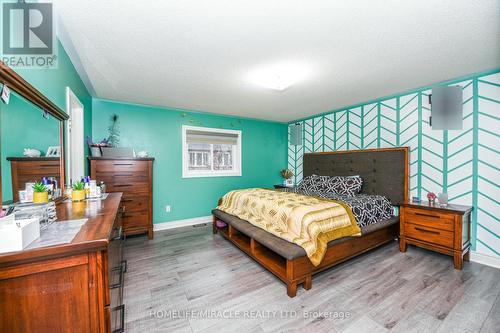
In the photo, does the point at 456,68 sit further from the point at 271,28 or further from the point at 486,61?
the point at 271,28

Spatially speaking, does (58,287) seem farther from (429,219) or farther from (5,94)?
(429,219)

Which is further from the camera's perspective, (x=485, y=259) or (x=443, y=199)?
(x=443, y=199)

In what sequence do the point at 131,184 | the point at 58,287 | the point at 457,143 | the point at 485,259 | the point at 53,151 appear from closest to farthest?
the point at 58,287 → the point at 53,151 → the point at 485,259 → the point at 457,143 → the point at 131,184

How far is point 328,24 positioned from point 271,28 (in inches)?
17.1

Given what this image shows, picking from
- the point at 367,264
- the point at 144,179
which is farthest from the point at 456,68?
the point at 144,179

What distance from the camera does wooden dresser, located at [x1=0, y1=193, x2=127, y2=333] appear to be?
2.49 feet

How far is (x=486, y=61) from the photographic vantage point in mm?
2156

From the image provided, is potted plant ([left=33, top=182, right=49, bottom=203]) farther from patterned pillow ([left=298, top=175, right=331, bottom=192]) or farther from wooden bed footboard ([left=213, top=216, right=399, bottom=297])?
patterned pillow ([left=298, top=175, right=331, bottom=192])

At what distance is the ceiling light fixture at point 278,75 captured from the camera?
7.50ft

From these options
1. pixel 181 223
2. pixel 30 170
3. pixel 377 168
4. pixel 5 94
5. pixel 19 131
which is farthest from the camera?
pixel 181 223

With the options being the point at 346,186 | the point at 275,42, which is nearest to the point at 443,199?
the point at 346,186

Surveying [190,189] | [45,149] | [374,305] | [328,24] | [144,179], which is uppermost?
[328,24]

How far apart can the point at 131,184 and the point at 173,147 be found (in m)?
1.06

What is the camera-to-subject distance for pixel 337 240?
2223mm
